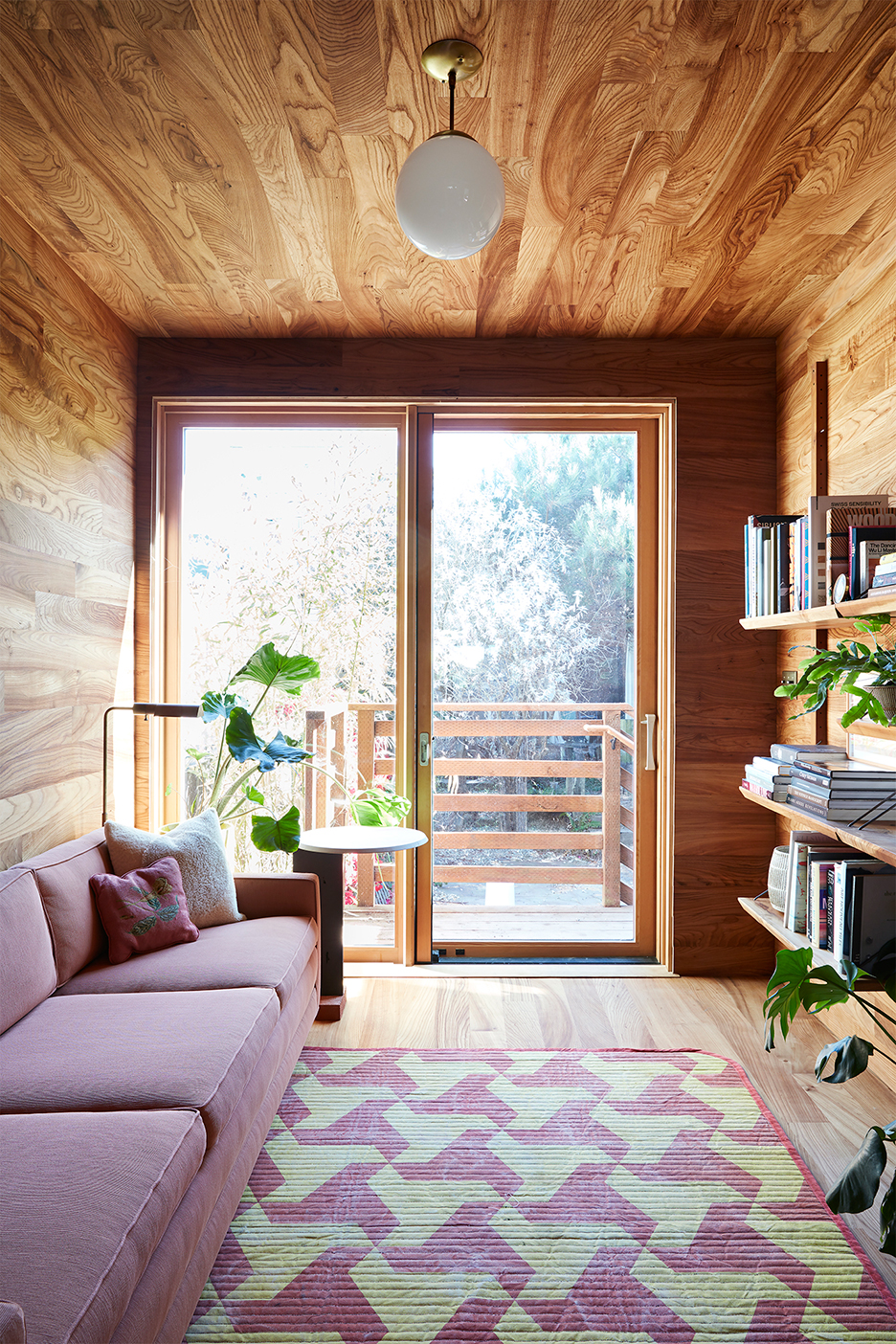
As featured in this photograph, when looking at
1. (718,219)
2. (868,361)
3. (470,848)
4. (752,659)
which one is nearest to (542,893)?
(470,848)

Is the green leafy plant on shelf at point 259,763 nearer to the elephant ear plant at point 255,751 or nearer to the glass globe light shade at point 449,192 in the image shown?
the elephant ear plant at point 255,751

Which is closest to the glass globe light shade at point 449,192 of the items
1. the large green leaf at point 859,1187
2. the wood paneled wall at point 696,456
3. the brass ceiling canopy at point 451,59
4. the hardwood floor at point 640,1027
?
the brass ceiling canopy at point 451,59

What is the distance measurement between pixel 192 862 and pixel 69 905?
1.43ft

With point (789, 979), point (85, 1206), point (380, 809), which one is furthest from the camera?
point (380, 809)

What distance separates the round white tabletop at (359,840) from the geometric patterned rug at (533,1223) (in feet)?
2.33

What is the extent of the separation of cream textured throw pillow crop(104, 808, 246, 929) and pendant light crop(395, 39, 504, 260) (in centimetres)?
191

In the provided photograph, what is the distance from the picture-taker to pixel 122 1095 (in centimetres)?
160

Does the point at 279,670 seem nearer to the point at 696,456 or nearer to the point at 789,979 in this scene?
the point at 696,456

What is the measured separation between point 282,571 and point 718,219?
6.99 feet

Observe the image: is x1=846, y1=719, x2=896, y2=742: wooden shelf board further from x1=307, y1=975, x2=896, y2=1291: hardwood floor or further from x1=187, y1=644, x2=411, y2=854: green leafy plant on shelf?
x1=187, y1=644, x2=411, y2=854: green leafy plant on shelf

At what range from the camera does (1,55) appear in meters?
1.87

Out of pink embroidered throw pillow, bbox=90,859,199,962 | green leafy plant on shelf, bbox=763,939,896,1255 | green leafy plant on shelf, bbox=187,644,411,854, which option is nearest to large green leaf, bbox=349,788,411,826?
green leafy plant on shelf, bbox=187,644,411,854

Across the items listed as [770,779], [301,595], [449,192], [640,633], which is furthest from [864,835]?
[301,595]

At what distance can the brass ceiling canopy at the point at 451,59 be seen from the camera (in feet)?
5.98
